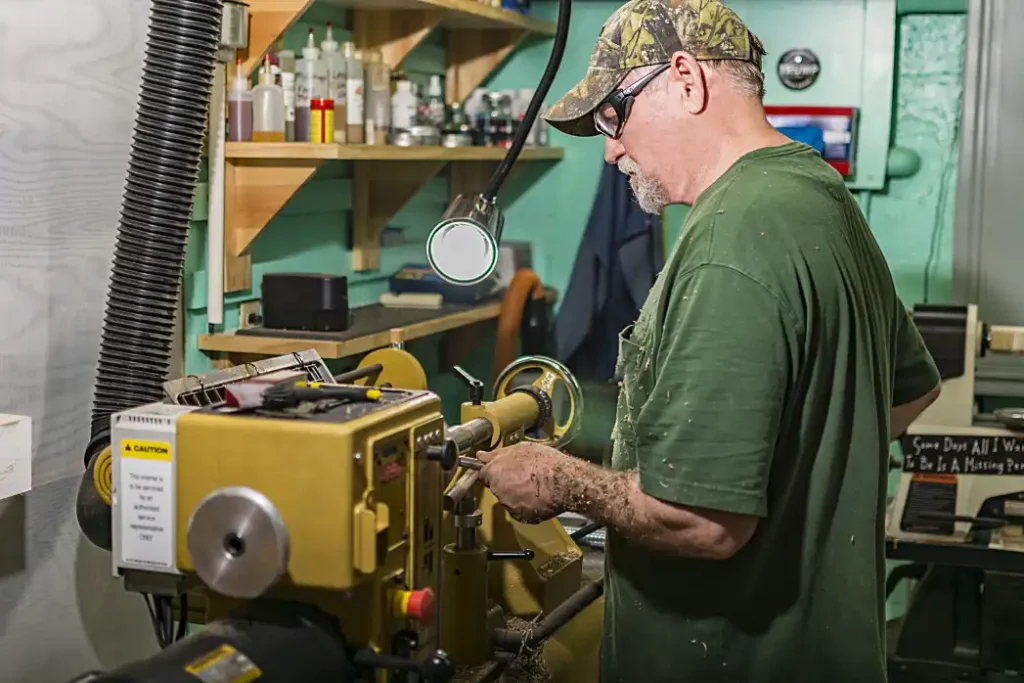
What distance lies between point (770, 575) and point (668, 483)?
0.68 ft

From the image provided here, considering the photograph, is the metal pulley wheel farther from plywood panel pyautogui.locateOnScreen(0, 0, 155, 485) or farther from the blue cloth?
the blue cloth

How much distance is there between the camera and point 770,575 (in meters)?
1.38

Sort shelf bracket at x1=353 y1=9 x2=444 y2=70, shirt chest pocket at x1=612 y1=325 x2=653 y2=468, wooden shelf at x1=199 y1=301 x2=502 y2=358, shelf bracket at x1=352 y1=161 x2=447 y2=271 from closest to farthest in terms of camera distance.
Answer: shirt chest pocket at x1=612 y1=325 x2=653 y2=468 < wooden shelf at x1=199 y1=301 x2=502 y2=358 < shelf bracket at x1=353 y1=9 x2=444 y2=70 < shelf bracket at x1=352 y1=161 x2=447 y2=271

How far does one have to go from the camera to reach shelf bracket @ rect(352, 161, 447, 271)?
3.07 metres

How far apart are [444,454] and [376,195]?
1.97 meters

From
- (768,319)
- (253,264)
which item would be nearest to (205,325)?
(253,264)

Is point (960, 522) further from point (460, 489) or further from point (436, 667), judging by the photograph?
point (436, 667)

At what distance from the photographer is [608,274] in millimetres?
3350

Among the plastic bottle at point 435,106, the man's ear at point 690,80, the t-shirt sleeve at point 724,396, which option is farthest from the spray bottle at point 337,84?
the t-shirt sleeve at point 724,396

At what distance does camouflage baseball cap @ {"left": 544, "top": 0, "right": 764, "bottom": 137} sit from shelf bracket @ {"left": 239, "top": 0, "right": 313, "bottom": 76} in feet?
3.18

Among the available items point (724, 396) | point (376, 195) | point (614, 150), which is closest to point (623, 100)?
point (614, 150)

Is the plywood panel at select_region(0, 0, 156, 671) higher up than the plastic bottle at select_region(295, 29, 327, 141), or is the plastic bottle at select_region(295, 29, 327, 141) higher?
the plastic bottle at select_region(295, 29, 327, 141)

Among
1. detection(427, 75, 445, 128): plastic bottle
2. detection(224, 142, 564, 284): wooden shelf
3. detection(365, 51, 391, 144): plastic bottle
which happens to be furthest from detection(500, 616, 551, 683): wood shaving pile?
detection(427, 75, 445, 128): plastic bottle

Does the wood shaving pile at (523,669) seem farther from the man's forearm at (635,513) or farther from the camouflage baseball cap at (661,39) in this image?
the camouflage baseball cap at (661,39)
